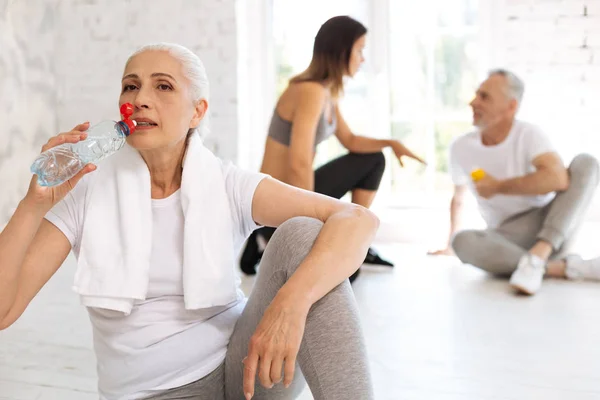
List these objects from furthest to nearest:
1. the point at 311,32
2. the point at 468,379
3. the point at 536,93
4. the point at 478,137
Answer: the point at 311,32 < the point at 536,93 < the point at 478,137 < the point at 468,379

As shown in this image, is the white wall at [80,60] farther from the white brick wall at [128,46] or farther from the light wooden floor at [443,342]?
the light wooden floor at [443,342]

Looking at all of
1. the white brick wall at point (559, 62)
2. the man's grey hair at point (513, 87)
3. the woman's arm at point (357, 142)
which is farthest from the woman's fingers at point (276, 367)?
the white brick wall at point (559, 62)

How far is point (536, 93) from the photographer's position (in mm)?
3768

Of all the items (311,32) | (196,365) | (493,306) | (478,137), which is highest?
(311,32)

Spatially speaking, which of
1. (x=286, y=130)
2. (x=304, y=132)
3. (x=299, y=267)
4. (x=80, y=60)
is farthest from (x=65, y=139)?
(x=80, y=60)

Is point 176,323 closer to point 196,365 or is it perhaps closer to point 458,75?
point 196,365

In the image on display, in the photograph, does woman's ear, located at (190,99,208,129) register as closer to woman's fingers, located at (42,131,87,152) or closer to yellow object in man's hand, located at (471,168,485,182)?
woman's fingers, located at (42,131,87,152)

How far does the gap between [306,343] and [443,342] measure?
1.04m

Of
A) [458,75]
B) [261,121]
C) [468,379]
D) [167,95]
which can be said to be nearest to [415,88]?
[458,75]

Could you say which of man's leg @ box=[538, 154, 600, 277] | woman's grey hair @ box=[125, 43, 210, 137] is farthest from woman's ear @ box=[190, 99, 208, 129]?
man's leg @ box=[538, 154, 600, 277]

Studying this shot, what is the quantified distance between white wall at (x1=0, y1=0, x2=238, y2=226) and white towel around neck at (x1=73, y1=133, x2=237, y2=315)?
2472 millimetres

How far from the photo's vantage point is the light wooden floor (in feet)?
5.57

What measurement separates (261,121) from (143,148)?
2922mm

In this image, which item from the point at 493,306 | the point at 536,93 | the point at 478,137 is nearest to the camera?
the point at 493,306
